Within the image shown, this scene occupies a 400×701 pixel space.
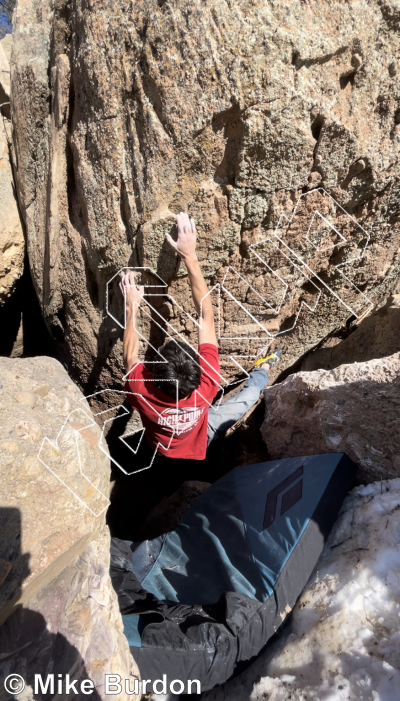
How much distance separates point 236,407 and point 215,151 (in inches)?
47.0

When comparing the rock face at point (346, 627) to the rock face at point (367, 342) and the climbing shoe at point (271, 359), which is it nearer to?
the climbing shoe at point (271, 359)

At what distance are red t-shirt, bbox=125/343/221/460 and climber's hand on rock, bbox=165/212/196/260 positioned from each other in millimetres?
370

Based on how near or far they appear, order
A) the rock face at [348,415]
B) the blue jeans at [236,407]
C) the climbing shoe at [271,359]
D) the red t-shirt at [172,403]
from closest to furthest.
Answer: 1. the rock face at [348,415]
2. the red t-shirt at [172,403]
3. the blue jeans at [236,407]
4. the climbing shoe at [271,359]

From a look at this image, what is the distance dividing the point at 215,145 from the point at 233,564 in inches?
58.1

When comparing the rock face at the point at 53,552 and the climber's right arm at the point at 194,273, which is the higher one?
the climber's right arm at the point at 194,273

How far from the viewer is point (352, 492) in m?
1.41

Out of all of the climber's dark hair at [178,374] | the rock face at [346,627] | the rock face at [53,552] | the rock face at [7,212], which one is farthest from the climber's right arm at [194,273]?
the rock face at [7,212]

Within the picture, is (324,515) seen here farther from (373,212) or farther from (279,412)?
(373,212)

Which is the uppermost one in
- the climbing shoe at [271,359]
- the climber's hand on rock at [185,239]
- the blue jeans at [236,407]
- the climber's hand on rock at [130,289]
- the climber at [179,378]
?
the climber's hand on rock at [185,239]

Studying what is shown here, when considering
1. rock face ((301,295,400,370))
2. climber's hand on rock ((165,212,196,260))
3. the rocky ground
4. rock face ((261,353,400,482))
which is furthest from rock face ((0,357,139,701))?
rock face ((301,295,400,370))

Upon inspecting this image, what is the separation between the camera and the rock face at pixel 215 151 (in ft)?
3.86

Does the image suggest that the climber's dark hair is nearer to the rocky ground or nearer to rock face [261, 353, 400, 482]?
the rocky ground

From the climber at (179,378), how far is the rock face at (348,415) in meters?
0.41

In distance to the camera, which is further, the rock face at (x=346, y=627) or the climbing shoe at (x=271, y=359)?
the climbing shoe at (x=271, y=359)
